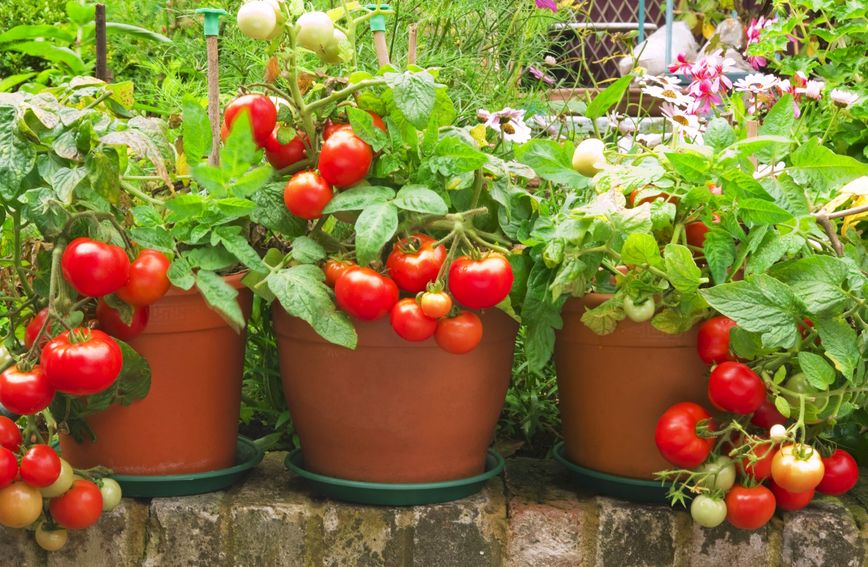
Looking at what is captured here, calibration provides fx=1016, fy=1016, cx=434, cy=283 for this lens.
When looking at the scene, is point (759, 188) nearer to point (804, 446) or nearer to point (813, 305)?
point (813, 305)

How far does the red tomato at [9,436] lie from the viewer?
125cm

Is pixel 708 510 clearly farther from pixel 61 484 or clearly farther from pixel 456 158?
pixel 61 484

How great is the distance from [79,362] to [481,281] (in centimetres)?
47

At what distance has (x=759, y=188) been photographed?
4.11ft

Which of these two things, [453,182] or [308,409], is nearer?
[453,182]

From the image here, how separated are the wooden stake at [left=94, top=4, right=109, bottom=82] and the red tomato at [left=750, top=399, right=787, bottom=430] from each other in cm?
109

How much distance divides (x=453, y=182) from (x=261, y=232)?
14.1 inches

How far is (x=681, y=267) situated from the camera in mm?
1233

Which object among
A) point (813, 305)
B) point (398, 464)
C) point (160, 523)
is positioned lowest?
point (160, 523)

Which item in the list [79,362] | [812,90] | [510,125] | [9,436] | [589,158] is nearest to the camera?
[79,362]

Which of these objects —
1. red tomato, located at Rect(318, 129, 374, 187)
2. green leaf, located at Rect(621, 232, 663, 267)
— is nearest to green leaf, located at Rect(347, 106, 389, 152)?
red tomato, located at Rect(318, 129, 374, 187)

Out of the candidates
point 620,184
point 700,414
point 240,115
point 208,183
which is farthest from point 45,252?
point 700,414

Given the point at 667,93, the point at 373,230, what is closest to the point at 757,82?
the point at 667,93

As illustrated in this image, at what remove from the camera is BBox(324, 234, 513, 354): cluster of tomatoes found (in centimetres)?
121
